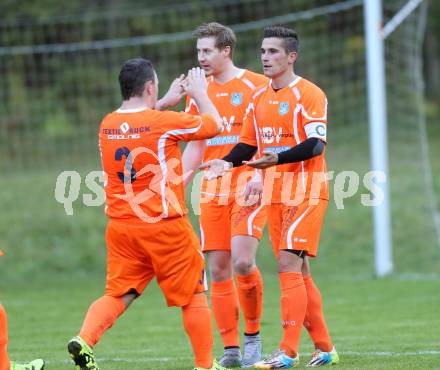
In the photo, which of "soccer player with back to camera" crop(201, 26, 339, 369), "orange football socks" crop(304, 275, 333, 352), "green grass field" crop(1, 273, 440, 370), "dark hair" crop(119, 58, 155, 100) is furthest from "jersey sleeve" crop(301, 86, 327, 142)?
"green grass field" crop(1, 273, 440, 370)

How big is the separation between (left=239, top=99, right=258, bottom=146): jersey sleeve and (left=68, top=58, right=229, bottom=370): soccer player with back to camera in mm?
921

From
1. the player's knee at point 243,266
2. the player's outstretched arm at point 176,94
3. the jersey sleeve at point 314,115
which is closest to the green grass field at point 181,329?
the player's knee at point 243,266

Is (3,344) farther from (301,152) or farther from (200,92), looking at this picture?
(301,152)

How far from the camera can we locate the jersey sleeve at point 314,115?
6766 millimetres

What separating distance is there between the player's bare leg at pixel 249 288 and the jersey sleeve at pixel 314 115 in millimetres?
1013

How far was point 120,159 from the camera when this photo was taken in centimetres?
618

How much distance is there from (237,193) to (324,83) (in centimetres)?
1041

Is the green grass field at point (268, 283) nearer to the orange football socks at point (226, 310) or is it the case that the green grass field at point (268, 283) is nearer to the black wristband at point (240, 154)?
the orange football socks at point (226, 310)

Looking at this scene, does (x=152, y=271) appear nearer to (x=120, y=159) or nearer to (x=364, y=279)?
(x=120, y=159)

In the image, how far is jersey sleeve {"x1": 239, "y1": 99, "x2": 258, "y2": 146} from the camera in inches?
284

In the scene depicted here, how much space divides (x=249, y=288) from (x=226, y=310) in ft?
0.80

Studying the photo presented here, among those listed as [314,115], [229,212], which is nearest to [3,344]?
[229,212]

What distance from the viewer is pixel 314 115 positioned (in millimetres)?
6793

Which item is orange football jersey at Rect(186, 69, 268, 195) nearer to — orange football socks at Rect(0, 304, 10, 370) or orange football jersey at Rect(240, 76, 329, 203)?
orange football jersey at Rect(240, 76, 329, 203)
